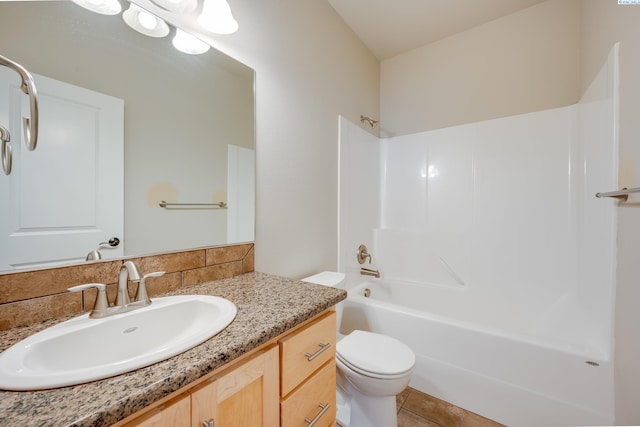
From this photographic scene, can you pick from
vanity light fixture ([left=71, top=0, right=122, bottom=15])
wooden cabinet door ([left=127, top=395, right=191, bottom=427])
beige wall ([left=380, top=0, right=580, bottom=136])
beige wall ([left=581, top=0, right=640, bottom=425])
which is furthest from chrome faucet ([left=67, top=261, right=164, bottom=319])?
beige wall ([left=380, top=0, right=580, bottom=136])

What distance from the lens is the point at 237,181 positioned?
4.10 ft

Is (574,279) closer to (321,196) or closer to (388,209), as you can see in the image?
(388,209)

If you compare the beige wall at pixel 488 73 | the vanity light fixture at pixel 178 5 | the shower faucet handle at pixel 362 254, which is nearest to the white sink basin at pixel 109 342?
the vanity light fixture at pixel 178 5

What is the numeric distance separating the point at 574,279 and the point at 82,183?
277 centimetres

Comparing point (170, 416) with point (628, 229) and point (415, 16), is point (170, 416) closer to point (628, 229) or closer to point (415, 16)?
point (628, 229)

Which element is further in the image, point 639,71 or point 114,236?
point 639,71

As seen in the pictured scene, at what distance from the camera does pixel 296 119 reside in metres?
1.58

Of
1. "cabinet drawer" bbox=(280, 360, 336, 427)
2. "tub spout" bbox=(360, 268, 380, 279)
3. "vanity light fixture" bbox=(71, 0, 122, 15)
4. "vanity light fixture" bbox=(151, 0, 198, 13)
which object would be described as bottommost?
"cabinet drawer" bbox=(280, 360, 336, 427)

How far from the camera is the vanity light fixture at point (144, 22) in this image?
90 centimetres

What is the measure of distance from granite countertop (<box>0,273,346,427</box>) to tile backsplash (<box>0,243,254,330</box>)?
4 centimetres

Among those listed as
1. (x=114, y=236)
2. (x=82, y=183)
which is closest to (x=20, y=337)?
(x=114, y=236)

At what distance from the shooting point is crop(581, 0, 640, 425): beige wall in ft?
3.34

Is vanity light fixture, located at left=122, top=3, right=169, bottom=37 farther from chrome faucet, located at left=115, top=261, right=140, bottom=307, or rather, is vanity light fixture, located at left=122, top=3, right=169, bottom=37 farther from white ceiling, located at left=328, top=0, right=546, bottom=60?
white ceiling, located at left=328, top=0, right=546, bottom=60

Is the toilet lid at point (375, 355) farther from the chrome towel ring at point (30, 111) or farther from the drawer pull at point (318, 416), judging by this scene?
the chrome towel ring at point (30, 111)
